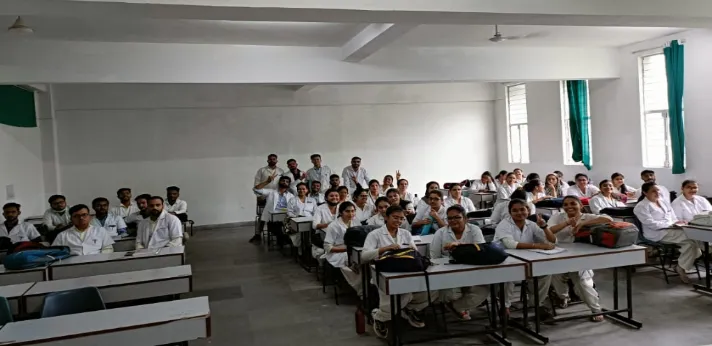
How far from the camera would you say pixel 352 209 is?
18.5ft

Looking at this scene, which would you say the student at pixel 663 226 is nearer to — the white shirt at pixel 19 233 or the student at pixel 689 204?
the student at pixel 689 204

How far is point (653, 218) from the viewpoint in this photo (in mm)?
5844

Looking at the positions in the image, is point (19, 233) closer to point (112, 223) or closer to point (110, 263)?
point (112, 223)

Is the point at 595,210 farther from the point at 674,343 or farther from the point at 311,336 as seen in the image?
the point at 311,336

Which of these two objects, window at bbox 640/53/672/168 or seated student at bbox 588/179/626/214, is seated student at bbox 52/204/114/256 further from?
window at bbox 640/53/672/168

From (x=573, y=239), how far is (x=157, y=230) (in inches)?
167

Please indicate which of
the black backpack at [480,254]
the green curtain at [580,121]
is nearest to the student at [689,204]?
the green curtain at [580,121]

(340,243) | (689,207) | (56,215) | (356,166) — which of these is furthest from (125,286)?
(356,166)

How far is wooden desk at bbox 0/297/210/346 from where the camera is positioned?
264cm

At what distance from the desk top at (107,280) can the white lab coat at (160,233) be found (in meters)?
1.70

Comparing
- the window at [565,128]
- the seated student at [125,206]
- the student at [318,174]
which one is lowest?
the seated student at [125,206]

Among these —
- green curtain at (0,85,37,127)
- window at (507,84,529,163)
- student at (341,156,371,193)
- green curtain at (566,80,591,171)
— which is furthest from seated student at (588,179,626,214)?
green curtain at (0,85,37,127)

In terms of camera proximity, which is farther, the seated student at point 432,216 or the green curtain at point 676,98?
the green curtain at point 676,98

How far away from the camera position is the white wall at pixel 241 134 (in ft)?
35.6
